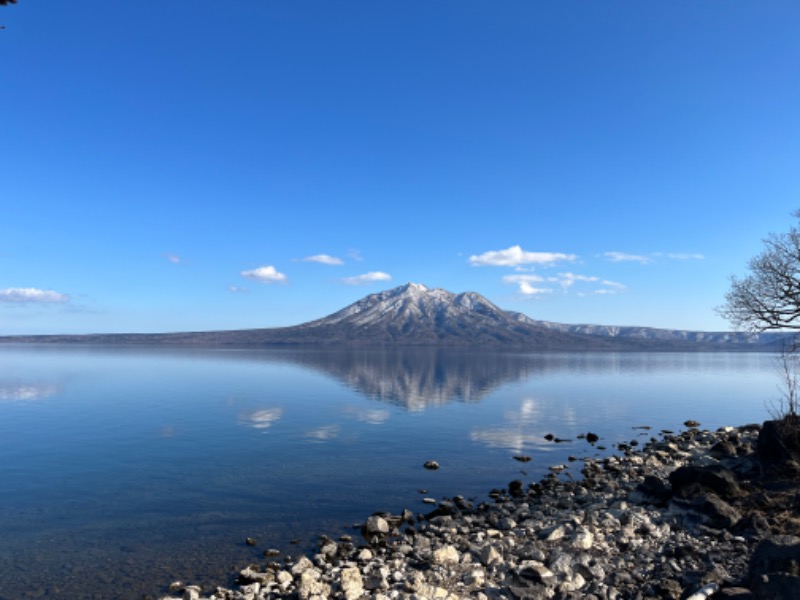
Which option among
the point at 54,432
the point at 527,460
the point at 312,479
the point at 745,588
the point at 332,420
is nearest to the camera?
the point at 745,588

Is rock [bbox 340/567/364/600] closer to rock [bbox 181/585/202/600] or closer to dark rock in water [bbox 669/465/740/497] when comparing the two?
rock [bbox 181/585/202/600]

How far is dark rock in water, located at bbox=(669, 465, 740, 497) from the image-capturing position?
21.8 m

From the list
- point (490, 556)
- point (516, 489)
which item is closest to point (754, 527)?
point (490, 556)

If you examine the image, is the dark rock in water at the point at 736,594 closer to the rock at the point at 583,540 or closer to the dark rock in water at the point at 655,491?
the rock at the point at 583,540

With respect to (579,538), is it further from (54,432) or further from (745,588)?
(54,432)

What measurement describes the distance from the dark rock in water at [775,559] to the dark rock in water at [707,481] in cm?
845

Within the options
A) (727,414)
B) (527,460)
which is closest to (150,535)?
(527,460)

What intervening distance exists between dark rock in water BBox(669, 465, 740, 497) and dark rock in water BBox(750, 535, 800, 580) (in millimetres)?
8450

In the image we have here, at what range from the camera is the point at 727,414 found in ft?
207

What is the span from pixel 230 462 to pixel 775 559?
31.1 meters

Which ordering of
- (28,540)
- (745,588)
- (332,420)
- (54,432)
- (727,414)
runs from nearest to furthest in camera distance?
1. (745,588)
2. (28,540)
3. (54,432)
4. (332,420)
5. (727,414)

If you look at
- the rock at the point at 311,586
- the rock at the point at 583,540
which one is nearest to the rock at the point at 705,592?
the rock at the point at 583,540

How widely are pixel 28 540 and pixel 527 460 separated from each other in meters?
29.2

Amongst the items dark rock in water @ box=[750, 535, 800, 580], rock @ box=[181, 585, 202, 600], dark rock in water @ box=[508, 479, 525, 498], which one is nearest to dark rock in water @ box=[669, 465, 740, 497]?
dark rock in water @ box=[508, 479, 525, 498]
